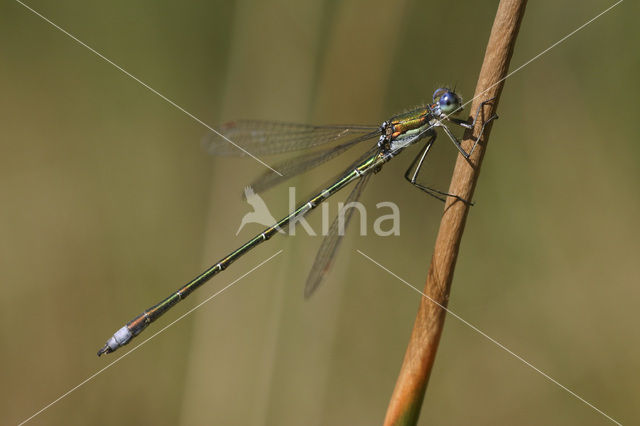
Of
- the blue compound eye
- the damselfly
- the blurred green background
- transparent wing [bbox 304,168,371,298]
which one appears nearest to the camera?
transparent wing [bbox 304,168,371,298]

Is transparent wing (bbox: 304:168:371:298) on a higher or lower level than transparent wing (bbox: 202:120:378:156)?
lower

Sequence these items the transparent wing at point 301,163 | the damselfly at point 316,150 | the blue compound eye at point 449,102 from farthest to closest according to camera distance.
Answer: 1. the transparent wing at point 301,163
2. the damselfly at point 316,150
3. the blue compound eye at point 449,102

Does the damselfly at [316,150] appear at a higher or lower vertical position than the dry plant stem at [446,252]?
higher

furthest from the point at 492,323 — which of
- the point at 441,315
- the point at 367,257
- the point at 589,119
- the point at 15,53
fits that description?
the point at 15,53

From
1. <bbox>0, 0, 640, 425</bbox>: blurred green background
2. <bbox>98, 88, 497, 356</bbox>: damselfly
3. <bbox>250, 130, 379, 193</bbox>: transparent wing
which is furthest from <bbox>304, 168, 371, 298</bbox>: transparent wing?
<bbox>0, 0, 640, 425</bbox>: blurred green background

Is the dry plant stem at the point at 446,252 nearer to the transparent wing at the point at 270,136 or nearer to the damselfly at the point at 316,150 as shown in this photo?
the damselfly at the point at 316,150

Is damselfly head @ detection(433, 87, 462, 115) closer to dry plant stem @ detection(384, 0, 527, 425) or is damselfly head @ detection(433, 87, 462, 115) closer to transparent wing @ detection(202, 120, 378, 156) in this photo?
transparent wing @ detection(202, 120, 378, 156)

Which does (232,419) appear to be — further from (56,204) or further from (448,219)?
(448,219)

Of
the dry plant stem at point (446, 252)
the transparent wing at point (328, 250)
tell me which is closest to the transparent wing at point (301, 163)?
the transparent wing at point (328, 250)
